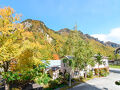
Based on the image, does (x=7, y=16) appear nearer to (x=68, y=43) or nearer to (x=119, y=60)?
(x=68, y=43)

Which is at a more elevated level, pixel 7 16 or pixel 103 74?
pixel 7 16

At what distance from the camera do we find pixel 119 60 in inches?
2532

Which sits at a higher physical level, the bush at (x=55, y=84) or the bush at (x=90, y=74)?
the bush at (x=90, y=74)

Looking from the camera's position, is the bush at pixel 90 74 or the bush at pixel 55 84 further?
the bush at pixel 90 74

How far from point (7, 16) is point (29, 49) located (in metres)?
4.21

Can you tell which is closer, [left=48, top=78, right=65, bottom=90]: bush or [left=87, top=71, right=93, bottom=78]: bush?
[left=48, top=78, right=65, bottom=90]: bush

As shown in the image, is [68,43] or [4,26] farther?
[68,43]

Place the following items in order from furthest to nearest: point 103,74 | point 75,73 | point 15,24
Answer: point 103,74, point 75,73, point 15,24

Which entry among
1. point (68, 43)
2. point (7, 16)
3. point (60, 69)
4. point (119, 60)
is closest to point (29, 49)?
point (7, 16)

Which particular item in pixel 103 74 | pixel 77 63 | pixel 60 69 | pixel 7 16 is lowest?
pixel 103 74

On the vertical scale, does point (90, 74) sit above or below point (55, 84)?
above

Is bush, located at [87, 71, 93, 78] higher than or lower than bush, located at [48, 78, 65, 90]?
higher

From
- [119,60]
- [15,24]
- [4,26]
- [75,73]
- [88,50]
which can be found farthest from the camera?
[119,60]

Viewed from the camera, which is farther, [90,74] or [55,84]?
[90,74]
